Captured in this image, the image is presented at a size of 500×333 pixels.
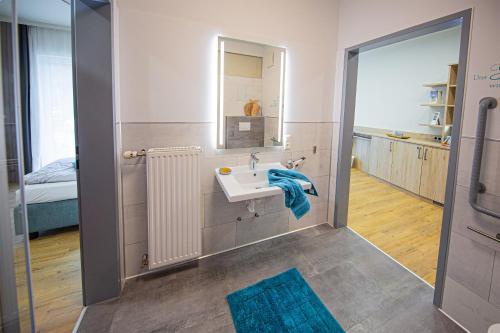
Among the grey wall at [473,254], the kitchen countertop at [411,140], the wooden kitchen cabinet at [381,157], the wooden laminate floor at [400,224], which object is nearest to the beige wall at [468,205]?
the grey wall at [473,254]

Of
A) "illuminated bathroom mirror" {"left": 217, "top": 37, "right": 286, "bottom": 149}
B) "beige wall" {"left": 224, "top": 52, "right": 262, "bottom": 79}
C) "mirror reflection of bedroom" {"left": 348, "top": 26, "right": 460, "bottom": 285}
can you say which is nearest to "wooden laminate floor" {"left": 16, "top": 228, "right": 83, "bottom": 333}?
"illuminated bathroom mirror" {"left": 217, "top": 37, "right": 286, "bottom": 149}

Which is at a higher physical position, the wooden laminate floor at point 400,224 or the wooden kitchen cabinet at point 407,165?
the wooden kitchen cabinet at point 407,165

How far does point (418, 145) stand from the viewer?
158 inches

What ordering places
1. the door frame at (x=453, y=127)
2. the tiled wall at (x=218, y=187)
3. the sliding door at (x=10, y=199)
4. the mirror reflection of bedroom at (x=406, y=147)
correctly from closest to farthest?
the sliding door at (x=10, y=199) < the door frame at (x=453, y=127) < the tiled wall at (x=218, y=187) < the mirror reflection of bedroom at (x=406, y=147)

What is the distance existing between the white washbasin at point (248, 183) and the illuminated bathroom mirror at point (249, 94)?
228mm

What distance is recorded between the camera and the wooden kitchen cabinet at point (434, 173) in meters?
3.64

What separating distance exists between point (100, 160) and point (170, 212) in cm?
63

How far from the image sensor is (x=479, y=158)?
1.49 m

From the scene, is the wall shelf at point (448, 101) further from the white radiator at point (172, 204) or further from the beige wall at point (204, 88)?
the white radiator at point (172, 204)

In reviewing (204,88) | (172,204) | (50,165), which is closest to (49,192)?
(50,165)

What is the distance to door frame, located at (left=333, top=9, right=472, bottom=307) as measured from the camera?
1604 millimetres

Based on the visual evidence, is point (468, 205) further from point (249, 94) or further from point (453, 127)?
point (249, 94)

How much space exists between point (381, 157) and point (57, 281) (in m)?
5.18

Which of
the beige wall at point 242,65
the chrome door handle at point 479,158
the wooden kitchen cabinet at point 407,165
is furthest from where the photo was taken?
the wooden kitchen cabinet at point 407,165
